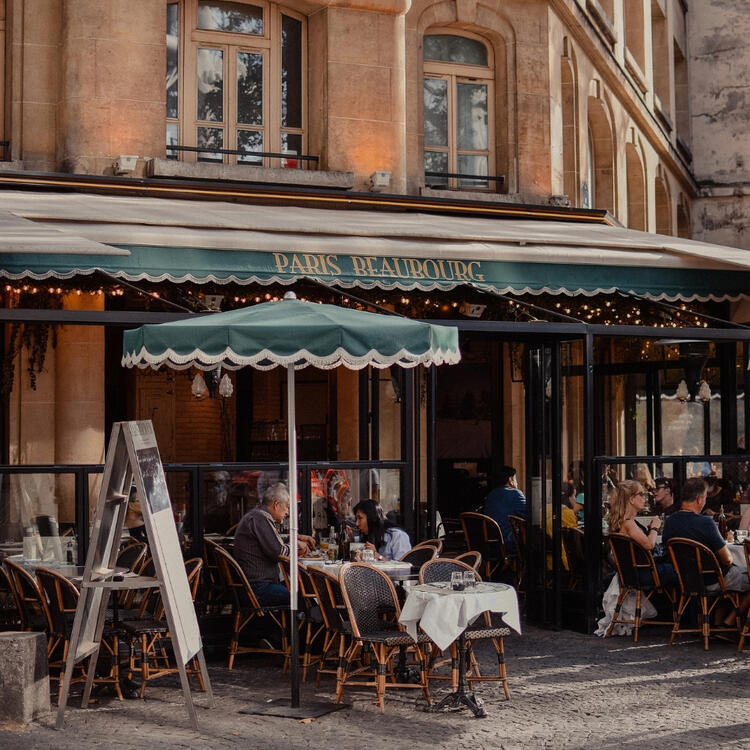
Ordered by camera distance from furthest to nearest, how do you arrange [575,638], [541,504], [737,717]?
[541,504] < [575,638] < [737,717]

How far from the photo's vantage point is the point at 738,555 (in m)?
11.5

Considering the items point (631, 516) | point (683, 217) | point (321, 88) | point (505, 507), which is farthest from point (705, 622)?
point (683, 217)

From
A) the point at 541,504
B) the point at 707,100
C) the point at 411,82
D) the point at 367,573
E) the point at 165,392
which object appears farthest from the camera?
the point at 707,100

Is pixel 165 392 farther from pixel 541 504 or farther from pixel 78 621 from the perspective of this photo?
pixel 78 621

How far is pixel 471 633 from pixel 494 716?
21.5 inches

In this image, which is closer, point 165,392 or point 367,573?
point 367,573

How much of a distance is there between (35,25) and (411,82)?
4.61 meters

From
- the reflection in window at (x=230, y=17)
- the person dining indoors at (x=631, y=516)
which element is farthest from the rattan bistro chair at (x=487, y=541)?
the reflection in window at (x=230, y=17)

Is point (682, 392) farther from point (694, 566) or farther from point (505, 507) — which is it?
point (694, 566)

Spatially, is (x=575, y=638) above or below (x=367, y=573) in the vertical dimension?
below

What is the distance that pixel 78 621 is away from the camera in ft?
27.6

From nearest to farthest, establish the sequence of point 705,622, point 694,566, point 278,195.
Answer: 1. point 705,622
2. point 694,566
3. point 278,195

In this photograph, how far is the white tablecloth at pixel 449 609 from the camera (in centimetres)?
853

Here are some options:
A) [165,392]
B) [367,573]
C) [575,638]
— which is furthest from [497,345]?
[367,573]
